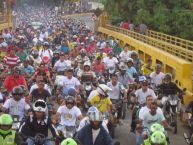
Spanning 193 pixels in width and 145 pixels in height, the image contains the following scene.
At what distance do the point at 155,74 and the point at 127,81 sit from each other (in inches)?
37.8

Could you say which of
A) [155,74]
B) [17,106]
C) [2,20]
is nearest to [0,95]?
[17,106]

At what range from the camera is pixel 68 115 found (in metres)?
11.5

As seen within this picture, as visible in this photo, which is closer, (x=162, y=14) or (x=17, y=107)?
(x=17, y=107)

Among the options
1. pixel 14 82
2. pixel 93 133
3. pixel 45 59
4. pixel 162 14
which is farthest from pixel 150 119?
pixel 162 14

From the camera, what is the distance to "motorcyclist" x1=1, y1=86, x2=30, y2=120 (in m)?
11.9

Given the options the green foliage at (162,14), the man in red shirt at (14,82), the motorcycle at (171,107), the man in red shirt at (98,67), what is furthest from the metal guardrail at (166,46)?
the man in red shirt at (14,82)

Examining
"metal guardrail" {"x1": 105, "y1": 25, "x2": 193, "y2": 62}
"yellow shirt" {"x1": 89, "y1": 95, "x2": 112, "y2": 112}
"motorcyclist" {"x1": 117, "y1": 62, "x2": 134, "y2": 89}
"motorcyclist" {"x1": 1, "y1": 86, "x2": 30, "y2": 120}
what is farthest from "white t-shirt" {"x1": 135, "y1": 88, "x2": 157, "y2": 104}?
"metal guardrail" {"x1": 105, "y1": 25, "x2": 193, "y2": 62}

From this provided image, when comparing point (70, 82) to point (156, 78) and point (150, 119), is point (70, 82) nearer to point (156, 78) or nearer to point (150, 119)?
point (156, 78)

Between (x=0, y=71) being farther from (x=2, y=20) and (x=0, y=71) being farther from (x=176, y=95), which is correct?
(x=2, y=20)

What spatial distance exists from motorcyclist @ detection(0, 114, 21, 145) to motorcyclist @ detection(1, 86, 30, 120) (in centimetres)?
267

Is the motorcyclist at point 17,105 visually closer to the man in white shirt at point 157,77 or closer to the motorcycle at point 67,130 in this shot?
the motorcycle at point 67,130

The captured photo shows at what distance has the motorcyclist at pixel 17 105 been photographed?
11.9 metres

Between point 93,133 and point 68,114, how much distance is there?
2.68 meters

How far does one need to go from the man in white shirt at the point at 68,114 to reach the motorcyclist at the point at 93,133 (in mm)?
2553
